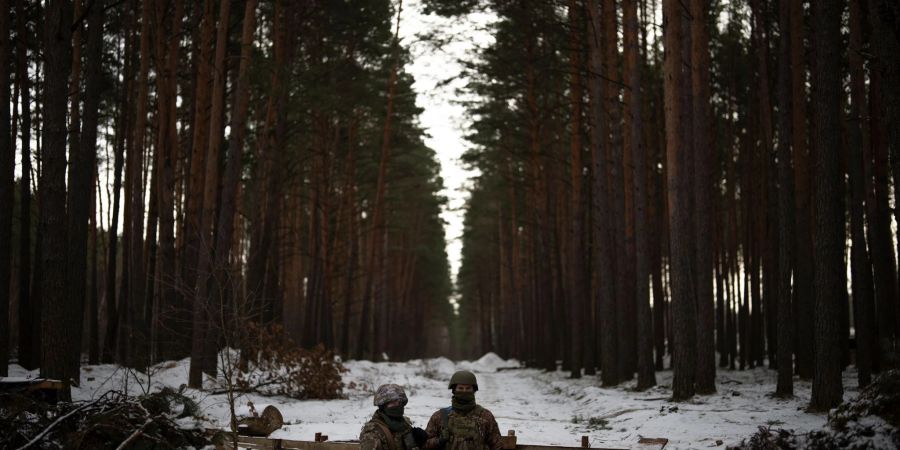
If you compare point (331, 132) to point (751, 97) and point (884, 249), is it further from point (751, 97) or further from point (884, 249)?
point (884, 249)

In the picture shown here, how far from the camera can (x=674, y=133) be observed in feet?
46.5

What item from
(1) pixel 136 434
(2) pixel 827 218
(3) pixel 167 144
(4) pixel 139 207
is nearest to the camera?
(1) pixel 136 434

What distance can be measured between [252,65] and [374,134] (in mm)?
12721

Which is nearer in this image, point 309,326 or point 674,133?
point 674,133

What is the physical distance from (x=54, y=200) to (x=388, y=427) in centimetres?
725

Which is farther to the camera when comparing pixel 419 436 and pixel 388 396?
pixel 419 436

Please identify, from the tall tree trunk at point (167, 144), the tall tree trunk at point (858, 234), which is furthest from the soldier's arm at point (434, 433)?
the tall tree trunk at point (167, 144)

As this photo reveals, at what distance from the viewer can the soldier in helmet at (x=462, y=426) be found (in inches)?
233

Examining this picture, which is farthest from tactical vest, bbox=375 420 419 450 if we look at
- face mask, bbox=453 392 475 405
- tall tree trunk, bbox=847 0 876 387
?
tall tree trunk, bbox=847 0 876 387

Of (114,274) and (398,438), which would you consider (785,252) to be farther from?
(114,274)

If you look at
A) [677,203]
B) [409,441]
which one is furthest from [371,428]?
[677,203]

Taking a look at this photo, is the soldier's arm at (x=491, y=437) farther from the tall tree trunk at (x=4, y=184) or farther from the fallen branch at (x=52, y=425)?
the tall tree trunk at (x=4, y=184)

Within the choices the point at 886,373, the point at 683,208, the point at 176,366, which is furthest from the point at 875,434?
the point at 176,366

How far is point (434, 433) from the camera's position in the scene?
237 inches
